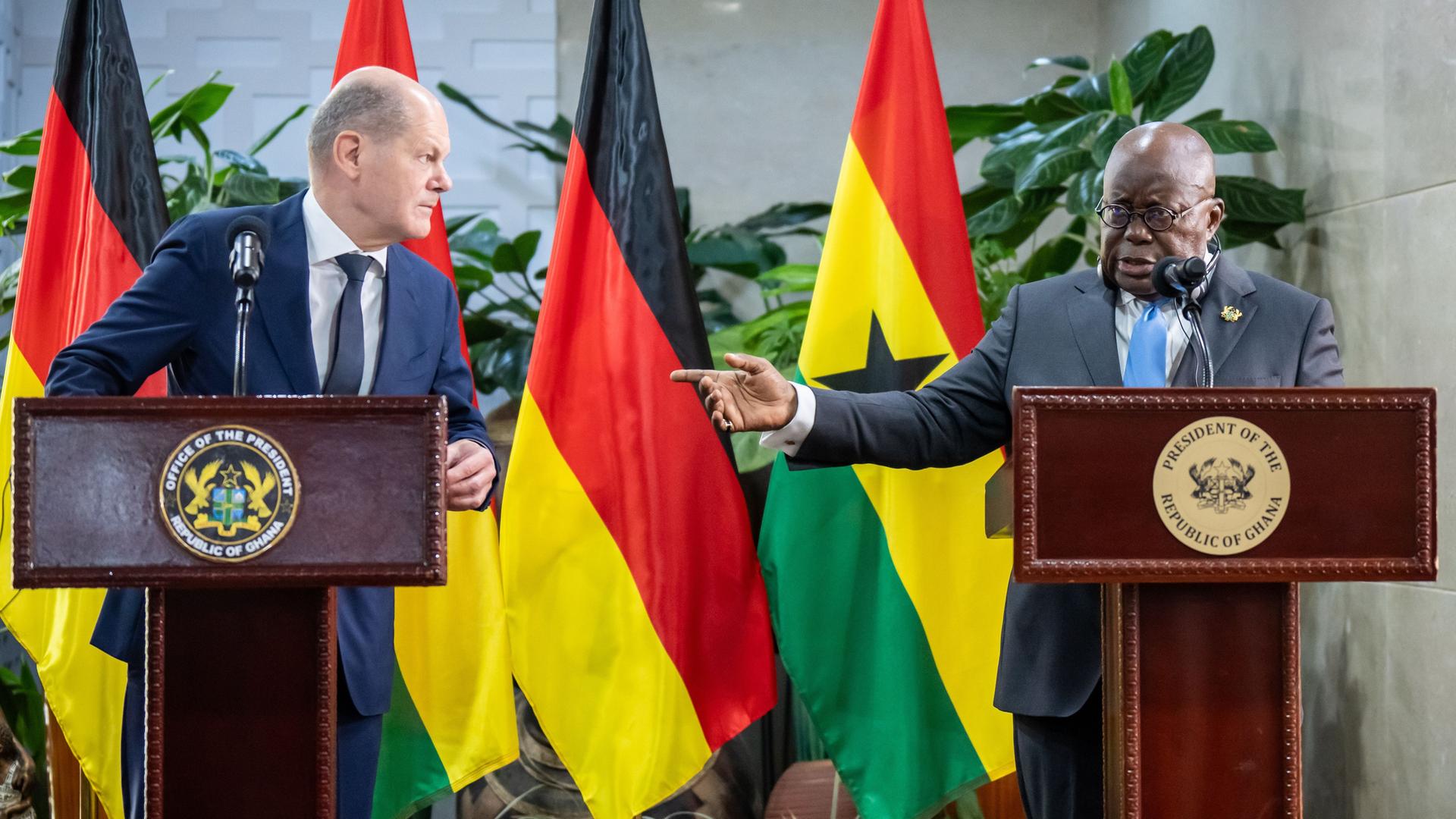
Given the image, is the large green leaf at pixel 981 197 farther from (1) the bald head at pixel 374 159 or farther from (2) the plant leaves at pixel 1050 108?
(1) the bald head at pixel 374 159

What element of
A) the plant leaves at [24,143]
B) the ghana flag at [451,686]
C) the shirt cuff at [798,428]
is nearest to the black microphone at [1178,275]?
the shirt cuff at [798,428]

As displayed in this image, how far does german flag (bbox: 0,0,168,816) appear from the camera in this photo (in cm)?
267

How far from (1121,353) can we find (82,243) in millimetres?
2134

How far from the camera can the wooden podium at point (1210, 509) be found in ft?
4.76

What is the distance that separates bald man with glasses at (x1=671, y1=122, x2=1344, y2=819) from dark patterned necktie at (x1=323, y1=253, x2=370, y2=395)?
448mm

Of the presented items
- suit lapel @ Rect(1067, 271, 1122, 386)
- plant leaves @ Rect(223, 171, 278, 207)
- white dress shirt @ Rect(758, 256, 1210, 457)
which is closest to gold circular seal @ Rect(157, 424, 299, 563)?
white dress shirt @ Rect(758, 256, 1210, 457)

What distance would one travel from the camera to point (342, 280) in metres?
1.87

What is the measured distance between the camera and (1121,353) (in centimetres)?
198

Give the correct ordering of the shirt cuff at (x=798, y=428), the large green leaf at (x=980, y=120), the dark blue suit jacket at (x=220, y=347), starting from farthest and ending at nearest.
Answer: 1. the large green leaf at (x=980, y=120)
2. the shirt cuff at (x=798, y=428)
3. the dark blue suit jacket at (x=220, y=347)

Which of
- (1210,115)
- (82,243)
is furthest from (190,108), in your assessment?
(1210,115)

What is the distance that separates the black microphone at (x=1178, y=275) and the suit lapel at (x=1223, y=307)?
0.84 feet

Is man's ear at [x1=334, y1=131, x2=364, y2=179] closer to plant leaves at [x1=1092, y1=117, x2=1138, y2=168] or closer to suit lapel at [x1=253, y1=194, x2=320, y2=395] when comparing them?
suit lapel at [x1=253, y1=194, x2=320, y2=395]

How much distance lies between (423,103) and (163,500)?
74 cm

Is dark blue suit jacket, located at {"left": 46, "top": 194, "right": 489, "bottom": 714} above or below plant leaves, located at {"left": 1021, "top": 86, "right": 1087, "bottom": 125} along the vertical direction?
below
